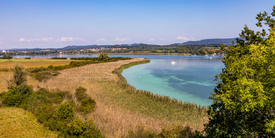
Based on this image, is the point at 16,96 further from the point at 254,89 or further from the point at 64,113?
the point at 254,89

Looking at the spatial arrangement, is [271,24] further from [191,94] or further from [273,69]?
[191,94]

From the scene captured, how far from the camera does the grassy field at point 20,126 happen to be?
8.59 m

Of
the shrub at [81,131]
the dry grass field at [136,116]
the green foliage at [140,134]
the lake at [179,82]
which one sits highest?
the shrub at [81,131]

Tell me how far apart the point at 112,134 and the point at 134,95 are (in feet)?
38.1

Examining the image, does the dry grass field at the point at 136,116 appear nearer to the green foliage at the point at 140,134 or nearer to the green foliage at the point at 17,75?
the green foliage at the point at 140,134

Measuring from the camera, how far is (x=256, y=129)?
5578 mm

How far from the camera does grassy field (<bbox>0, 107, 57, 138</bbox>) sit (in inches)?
338

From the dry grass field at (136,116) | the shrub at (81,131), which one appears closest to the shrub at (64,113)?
the shrub at (81,131)

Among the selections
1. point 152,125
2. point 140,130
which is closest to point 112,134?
point 140,130

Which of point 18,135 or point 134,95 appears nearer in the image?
point 18,135

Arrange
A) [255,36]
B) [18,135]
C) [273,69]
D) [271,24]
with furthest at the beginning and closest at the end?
1. [18,135]
2. [255,36]
3. [271,24]
4. [273,69]

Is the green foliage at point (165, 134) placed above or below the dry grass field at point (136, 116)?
above

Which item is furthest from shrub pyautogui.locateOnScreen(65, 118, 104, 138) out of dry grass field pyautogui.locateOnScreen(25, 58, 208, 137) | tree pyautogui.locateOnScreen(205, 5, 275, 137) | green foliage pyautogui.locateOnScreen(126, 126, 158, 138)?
tree pyautogui.locateOnScreen(205, 5, 275, 137)

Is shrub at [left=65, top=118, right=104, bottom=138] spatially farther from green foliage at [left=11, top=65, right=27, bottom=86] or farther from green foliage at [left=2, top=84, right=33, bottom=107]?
green foliage at [left=11, top=65, right=27, bottom=86]
